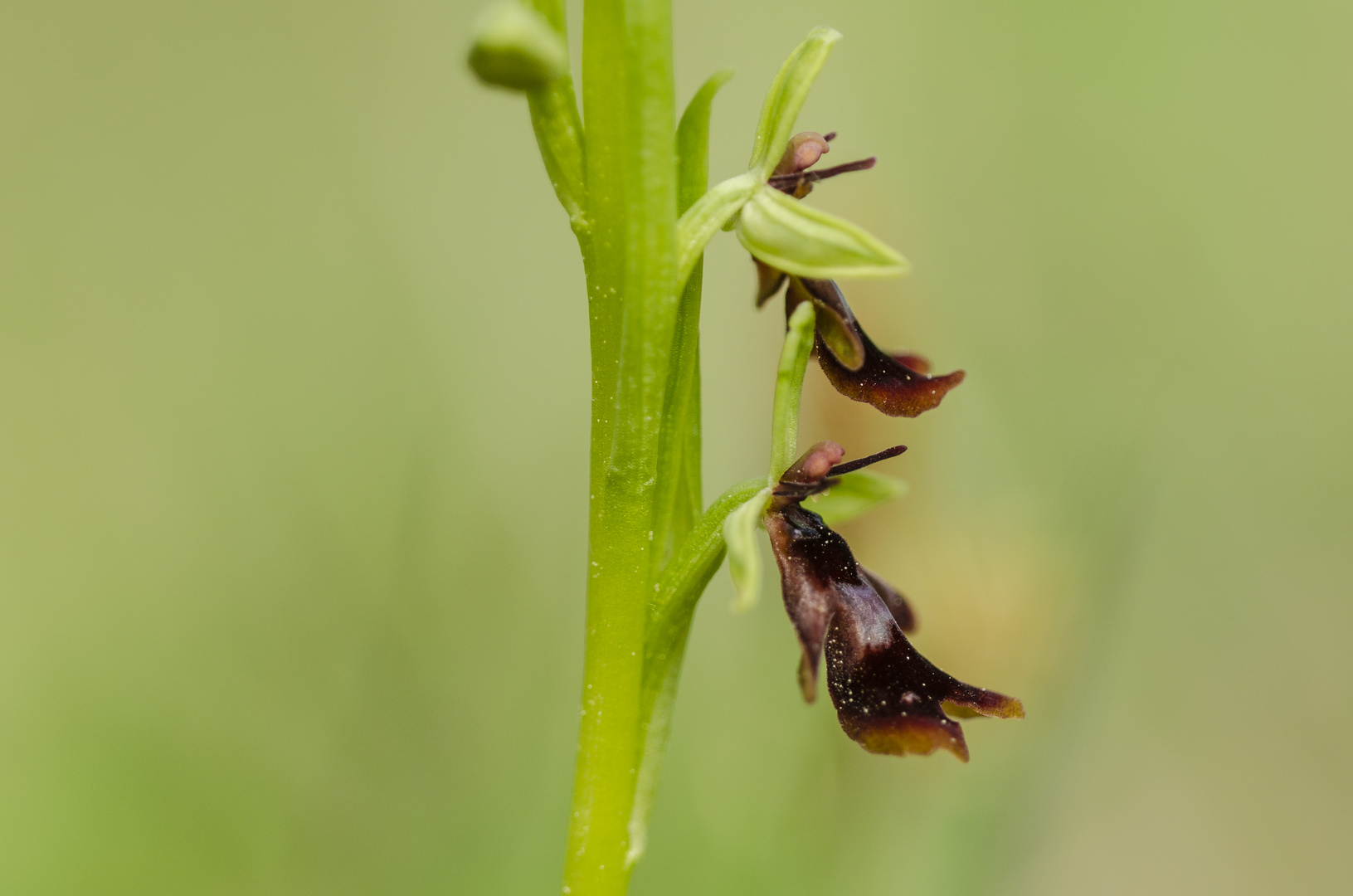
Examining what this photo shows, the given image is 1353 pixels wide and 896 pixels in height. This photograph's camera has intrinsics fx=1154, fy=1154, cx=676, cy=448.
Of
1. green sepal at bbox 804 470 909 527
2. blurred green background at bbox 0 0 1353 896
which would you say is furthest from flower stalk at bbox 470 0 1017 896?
blurred green background at bbox 0 0 1353 896

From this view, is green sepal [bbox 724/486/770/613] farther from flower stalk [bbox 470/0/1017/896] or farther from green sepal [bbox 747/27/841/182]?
green sepal [bbox 747/27/841/182]

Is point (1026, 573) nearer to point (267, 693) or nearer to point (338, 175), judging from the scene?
point (267, 693)

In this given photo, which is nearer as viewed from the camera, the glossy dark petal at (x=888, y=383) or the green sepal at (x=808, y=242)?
the green sepal at (x=808, y=242)

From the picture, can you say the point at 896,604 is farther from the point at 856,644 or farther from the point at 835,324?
the point at 835,324

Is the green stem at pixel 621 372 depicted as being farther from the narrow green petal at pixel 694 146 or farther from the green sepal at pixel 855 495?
the green sepal at pixel 855 495

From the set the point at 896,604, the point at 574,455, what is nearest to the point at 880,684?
the point at 896,604

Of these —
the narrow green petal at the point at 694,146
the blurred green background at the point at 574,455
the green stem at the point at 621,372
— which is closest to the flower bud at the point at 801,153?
the narrow green petal at the point at 694,146
